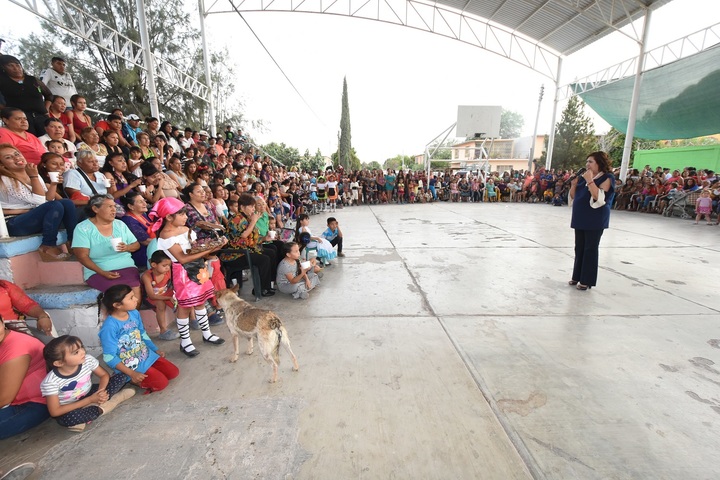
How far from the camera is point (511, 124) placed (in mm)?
89625

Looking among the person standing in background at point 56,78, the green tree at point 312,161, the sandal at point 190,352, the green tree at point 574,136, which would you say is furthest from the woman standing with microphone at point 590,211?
the green tree at point 574,136

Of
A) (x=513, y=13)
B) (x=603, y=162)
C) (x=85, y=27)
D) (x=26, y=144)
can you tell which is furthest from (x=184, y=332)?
(x=513, y=13)

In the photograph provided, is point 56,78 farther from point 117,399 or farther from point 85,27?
point 117,399

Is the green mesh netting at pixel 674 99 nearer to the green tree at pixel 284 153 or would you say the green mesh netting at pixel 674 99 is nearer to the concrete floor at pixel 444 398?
the concrete floor at pixel 444 398

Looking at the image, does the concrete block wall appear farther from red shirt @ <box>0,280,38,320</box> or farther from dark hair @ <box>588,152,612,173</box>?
dark hair @ <box>588,152,612,173</box>

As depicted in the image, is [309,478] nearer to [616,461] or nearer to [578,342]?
[616,461]

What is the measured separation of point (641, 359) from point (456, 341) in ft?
4.41

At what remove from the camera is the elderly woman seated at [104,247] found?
2.53m

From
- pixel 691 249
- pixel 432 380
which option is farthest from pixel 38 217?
pixel 691 249

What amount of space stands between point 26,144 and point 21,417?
2884 mm

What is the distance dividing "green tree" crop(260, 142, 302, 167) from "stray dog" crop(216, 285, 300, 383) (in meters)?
24.5

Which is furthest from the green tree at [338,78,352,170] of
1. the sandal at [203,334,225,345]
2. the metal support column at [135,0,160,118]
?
the sandal at [203,334,225,345]

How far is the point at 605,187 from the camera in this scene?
350cm

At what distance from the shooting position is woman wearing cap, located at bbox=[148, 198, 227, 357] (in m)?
2.62
